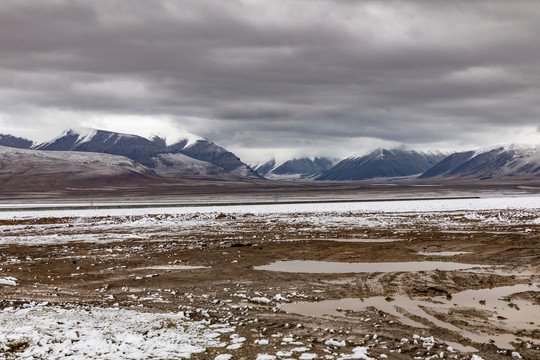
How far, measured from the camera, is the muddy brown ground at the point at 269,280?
12252 mm

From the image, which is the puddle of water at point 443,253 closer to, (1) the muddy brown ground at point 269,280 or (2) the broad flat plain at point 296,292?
(2) the broad flat plain at point 296,292

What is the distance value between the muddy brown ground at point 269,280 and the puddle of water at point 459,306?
357 mm

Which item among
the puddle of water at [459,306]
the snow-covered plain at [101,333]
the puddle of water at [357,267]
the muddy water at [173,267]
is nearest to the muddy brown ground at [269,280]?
the muddy water at [173,267]

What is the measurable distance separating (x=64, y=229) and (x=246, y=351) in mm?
40602

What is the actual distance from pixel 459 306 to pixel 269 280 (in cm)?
738

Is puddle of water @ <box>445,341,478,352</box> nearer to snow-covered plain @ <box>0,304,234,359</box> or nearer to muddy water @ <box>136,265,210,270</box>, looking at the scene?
snow-covered plain @ <box>0,304,234,359</box>

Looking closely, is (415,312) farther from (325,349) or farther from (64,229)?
(64,229)

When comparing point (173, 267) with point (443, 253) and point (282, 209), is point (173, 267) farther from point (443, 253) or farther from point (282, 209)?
point (282, 209)

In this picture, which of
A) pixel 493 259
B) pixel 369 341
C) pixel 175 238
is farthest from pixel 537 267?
pixel 175 238

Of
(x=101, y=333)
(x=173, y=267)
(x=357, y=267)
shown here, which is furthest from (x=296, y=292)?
(x=173, y=267)

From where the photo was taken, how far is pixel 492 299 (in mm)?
15812

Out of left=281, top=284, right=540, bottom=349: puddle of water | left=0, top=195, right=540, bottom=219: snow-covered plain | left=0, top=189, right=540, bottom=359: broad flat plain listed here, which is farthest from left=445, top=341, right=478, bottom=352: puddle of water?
left=0, top=195, right=540, bottom=219: snow-covered plain

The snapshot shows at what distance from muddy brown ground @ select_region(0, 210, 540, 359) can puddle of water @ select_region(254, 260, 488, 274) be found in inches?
41.8

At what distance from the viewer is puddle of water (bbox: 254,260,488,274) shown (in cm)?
2180
